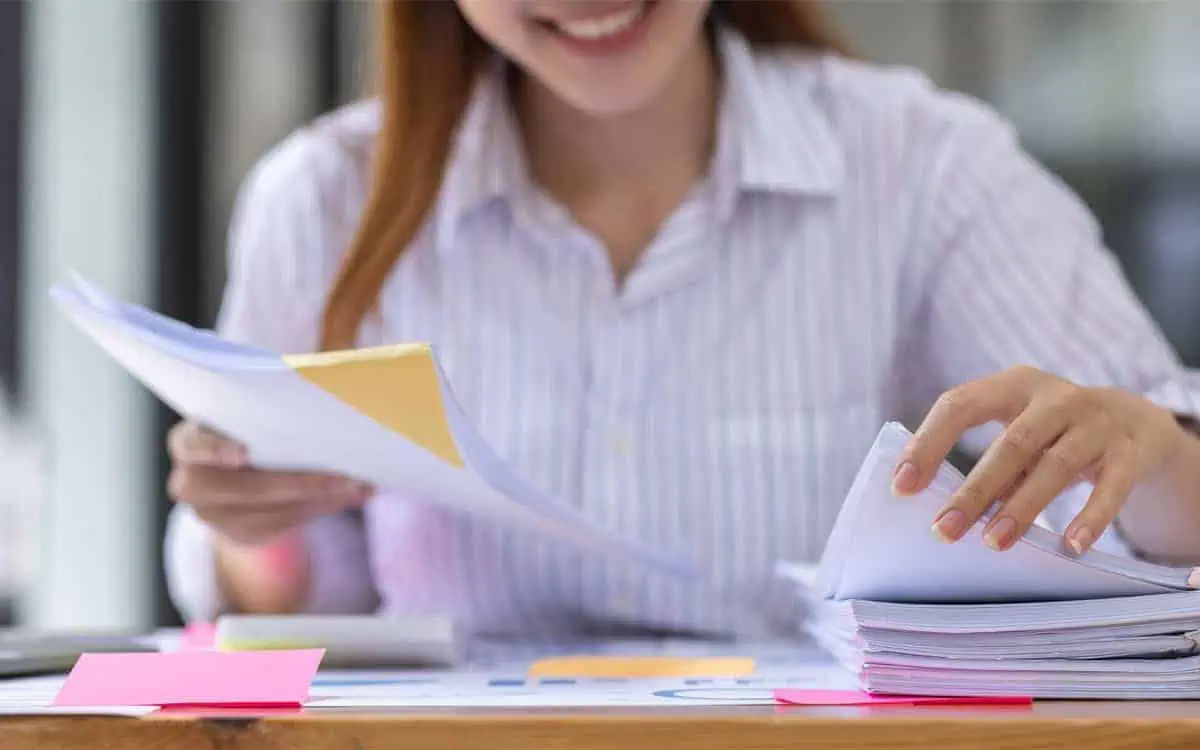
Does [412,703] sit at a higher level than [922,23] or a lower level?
lower

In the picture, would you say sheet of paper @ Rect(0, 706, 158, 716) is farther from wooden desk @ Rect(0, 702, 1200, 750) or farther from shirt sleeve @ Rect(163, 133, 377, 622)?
shirt sleeve @ Rect(163, 133, 377, 622)

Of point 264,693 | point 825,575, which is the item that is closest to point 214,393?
→ point 264,693

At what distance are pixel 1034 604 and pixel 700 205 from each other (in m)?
0.59

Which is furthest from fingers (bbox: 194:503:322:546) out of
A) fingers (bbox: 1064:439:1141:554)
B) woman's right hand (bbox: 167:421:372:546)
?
fingers (bbox: 1064:439:1141:554)

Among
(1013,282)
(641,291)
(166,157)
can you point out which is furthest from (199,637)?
(166,157)

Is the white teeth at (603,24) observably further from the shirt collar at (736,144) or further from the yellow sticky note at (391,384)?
the yellow sticky note at (391,384)

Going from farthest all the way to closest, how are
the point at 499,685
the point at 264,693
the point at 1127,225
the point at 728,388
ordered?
the point at 1127,225
the point at 728,388
the point at 499,685
the point at 264,693

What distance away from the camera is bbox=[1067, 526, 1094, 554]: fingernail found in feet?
2.03

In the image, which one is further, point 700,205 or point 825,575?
point 700,205

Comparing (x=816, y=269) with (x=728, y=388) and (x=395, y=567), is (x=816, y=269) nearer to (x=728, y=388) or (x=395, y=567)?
(x=728, y=388)

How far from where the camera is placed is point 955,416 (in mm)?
633

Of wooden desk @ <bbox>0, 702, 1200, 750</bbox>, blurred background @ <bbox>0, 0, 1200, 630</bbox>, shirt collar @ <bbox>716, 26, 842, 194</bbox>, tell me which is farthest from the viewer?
blurred background @ <bbox>0, 0, 1200, 630</bbox>

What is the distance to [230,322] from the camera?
1191mm

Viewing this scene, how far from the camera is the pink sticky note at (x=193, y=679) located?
596 mm
